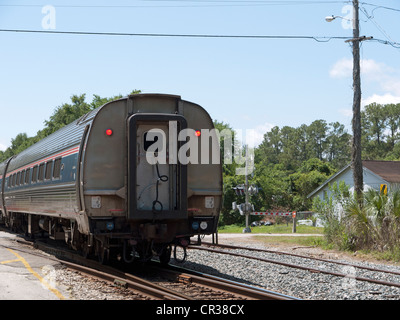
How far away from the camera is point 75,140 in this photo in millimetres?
11930

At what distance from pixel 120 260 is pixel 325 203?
8.66m

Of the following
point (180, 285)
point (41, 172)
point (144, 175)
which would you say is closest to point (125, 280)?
point (180, 285)

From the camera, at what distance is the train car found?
10.7 metres

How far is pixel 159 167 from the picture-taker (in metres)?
11.0

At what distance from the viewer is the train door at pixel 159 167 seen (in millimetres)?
10758

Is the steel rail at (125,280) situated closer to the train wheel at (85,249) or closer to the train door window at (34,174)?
the train wheel at (85,249)

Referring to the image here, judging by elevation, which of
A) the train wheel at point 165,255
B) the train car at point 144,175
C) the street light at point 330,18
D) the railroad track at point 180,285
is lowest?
the railroad track at point 180,285

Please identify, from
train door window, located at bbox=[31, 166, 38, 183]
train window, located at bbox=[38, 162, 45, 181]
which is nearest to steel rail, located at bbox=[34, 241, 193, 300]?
train window, located at bbox=[38, 162, 45, 181]

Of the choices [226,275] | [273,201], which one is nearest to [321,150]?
[273,201]

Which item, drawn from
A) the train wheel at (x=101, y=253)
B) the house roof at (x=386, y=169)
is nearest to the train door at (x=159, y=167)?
the train wheel at (x=101, y=253)

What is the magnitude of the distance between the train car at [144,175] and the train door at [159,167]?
0.07 ft

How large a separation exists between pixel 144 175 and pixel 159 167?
0.35m

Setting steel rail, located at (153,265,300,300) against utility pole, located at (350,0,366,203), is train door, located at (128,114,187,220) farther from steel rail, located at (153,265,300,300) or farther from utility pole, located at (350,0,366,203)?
utility pole, located at (350,0,366,203)
